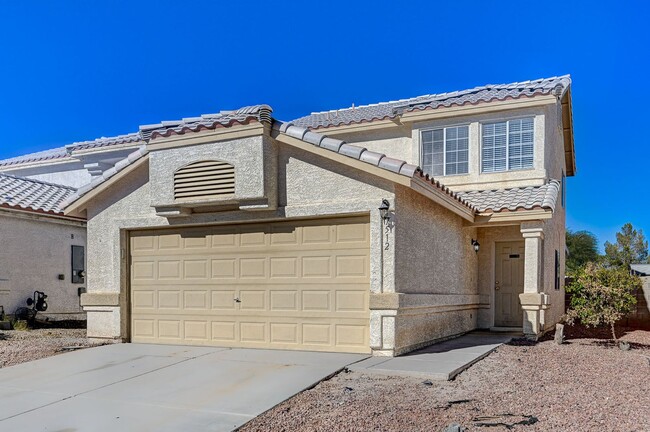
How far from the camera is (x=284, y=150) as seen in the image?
962 centimetres

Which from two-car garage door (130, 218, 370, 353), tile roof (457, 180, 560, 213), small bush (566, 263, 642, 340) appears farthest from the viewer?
tile roof (457, 180, 560, 213)

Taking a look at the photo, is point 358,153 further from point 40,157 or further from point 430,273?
point 40,157

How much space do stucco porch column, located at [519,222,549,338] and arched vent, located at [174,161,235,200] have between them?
20.8 feet

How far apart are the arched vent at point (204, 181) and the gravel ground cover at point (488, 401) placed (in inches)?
152

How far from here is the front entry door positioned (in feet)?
44.8

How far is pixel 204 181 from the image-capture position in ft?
31.9

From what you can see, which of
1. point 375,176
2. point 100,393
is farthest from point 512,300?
point 100,393

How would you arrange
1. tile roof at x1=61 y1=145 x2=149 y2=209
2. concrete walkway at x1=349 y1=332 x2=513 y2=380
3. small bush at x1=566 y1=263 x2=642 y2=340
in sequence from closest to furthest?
concrete walkway at x1=349 y1=332 x2=513 y2=380 → tile roof at x1=61 y1=145 x2=149 y2=209 → small bush at x1=566 y1=263 x2=642 y2=340

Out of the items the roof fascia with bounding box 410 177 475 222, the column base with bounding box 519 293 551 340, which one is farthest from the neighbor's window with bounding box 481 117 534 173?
the column base with bounding box 519 293 551 340

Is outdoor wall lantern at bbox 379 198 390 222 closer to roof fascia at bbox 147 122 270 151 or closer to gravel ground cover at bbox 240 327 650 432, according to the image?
roof fascia at bbox 147 122 270 151

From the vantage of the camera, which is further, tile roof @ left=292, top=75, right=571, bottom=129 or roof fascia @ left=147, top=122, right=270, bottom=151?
tile roof @ left=292, top=75, right=571, bottom=129

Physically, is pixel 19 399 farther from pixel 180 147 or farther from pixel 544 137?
pixel 544 137

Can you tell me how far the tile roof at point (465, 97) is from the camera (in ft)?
45.3

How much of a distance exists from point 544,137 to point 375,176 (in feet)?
21.2
